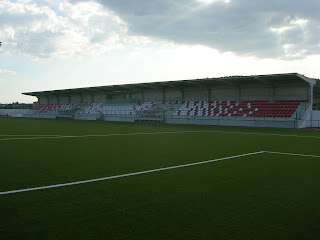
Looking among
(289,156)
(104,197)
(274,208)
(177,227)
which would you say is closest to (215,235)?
(177,227)

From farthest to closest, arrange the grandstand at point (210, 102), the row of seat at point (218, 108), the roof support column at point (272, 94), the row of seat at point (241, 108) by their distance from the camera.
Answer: the roof support column at point (272, 94), the row of seat at point (218, 108), the row of seat at point (241, 108), the grandstand at point (210, 102)

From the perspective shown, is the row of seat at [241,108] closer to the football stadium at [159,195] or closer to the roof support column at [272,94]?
the roof support column at [272,94]

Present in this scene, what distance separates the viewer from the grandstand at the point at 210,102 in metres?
32.3

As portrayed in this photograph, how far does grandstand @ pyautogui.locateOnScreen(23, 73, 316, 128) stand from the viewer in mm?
32344

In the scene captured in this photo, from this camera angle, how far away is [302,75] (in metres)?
30.7

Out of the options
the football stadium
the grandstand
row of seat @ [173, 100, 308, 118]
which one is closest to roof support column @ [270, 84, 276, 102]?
the grandstand

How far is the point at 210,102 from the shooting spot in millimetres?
41188

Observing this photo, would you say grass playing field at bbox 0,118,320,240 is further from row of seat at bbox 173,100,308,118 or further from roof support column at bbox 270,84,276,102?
roof support column at bbox 270,84,276,102

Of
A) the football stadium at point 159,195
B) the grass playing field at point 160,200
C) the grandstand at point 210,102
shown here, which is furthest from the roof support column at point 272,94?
the grass playing field at point 160,200

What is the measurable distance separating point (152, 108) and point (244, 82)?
15.1 m

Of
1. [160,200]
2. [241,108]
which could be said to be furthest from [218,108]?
[160,200]

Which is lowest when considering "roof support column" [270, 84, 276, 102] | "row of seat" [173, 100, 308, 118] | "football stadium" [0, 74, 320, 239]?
"football stadium" [0, 74, 320, 239]

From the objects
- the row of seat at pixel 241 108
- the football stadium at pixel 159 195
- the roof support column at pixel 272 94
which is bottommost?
the football stadium at pixel 159 195

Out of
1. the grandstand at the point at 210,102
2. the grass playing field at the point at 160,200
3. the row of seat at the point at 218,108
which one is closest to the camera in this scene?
the grass playing field at the point at 160,200
